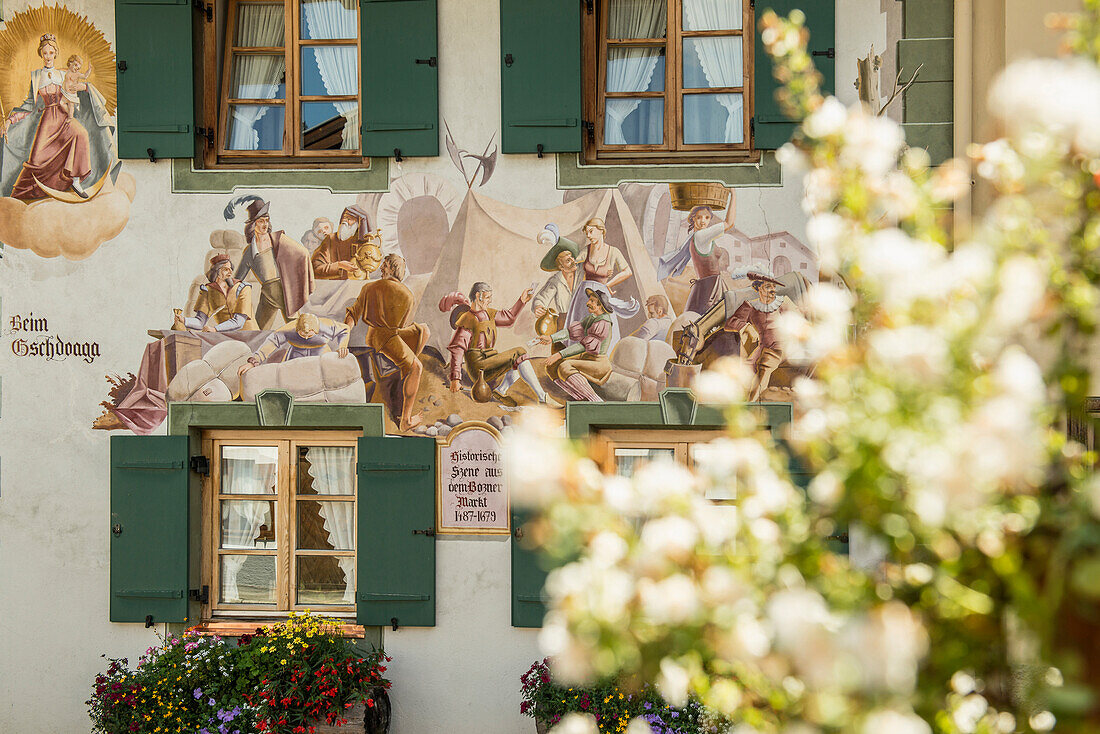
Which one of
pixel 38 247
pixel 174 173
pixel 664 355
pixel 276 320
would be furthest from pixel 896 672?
pixel 38 247

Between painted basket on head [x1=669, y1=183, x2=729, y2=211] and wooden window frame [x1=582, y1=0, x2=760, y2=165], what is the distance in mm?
174

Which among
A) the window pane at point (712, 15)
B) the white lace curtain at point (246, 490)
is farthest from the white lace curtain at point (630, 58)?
the white lace curtain at point (246, 490)

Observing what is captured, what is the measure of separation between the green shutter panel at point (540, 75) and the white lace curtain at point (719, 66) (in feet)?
2.33

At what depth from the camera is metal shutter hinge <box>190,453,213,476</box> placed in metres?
5.79

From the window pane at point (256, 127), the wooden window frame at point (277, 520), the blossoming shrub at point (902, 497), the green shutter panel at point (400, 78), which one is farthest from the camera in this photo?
the window pane at point (256, 127)

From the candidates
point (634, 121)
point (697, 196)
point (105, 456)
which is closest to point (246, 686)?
point (105, 456)

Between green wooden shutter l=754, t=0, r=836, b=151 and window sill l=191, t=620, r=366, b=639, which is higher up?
green wooden shutter l=754, t=0, r=836, b=151

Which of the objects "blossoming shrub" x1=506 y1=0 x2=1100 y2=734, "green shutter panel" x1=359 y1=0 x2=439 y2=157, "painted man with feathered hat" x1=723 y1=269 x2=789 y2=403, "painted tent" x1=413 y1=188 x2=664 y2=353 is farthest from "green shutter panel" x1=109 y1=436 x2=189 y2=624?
"blossoming shrub" x1=506 y1=0 x2=1100 y2=734

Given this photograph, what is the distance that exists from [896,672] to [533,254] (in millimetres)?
4836

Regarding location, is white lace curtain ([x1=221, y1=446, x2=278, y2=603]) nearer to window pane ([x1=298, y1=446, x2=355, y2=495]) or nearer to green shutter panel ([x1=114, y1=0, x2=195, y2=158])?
window pane ([x1=298, y1=446, x2=355, y2=495])

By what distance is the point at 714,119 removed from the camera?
573 centimetres

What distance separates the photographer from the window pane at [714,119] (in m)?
5.70

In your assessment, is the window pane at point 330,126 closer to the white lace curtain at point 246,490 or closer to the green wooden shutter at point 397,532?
the green wooden shutter at point 397,532

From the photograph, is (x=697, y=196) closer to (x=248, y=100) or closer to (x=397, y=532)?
(x=397, y=532)
